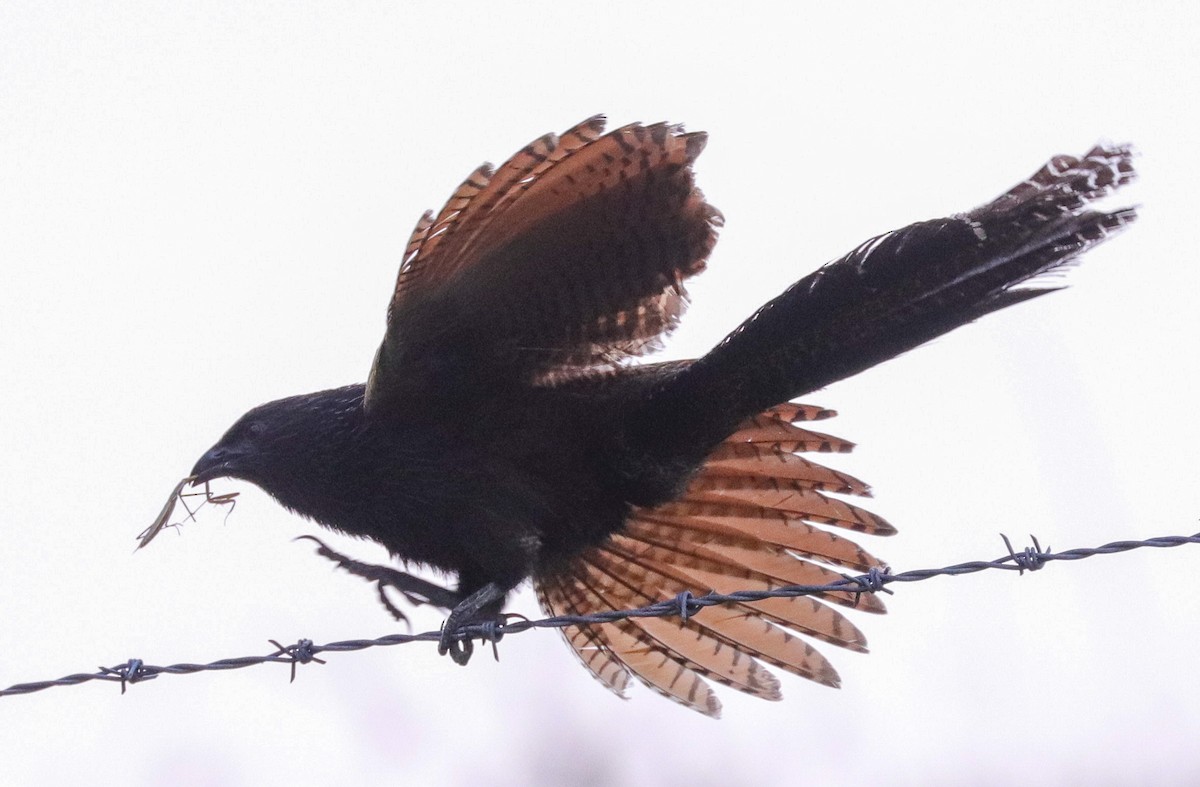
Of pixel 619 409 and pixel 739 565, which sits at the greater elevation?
pixel 619 409

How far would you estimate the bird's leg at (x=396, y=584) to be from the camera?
5.05 meters

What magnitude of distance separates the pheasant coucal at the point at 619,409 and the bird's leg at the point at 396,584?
12mm

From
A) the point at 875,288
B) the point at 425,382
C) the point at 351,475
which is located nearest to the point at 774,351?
the point at 875,288

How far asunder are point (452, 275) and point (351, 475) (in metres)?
0.86

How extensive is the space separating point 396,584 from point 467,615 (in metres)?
0.52

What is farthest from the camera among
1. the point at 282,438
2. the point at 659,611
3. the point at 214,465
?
the point at 214,465

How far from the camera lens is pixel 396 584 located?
5.16 meters

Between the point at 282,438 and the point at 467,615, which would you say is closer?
the point at 467,615

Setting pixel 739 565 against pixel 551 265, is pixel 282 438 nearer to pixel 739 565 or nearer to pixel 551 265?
pixel 551 265

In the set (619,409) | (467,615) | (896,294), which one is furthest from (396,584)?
(896,294)

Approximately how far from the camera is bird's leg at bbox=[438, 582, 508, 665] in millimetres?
4644

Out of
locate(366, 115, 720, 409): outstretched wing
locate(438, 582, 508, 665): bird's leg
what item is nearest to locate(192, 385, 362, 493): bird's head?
locate(366, 115, 720, 409): outstretched wing

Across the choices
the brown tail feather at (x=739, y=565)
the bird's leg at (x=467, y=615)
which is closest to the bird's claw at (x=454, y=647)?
the bird's leg at (x=467, y=615)

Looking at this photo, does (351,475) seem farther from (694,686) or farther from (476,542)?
(694,686)
